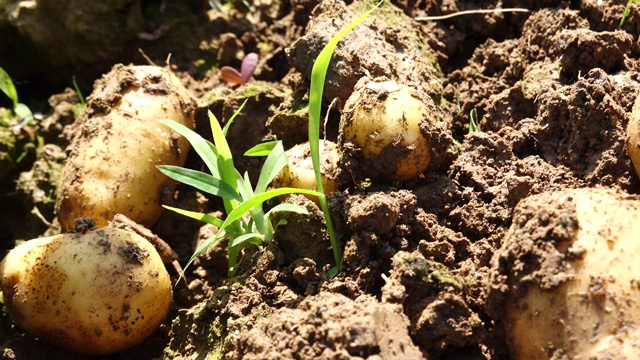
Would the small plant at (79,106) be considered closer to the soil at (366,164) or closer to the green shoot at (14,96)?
the soil at (366,164)

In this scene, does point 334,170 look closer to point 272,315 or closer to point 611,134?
point 272,315

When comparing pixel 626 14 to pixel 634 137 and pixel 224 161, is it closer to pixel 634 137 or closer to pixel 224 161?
pixel 634 137

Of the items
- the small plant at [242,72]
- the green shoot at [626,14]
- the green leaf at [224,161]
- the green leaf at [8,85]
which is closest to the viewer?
the green leaf at [224,161]

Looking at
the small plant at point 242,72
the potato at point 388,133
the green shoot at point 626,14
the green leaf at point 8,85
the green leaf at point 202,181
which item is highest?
the green shoot at point 626,14

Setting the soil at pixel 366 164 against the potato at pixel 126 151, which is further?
the potato at pixel 126 151

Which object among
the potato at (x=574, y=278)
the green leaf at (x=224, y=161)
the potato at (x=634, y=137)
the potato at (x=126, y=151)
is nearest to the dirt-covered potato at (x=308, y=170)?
the green leaf at (x=224, y=161)

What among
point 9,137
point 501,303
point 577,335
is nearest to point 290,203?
point 501,303

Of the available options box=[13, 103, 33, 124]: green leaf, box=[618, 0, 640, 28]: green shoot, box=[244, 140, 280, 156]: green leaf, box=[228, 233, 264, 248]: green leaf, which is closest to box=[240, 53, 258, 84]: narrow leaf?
box=[244, 140, 280, 156]: green leaf

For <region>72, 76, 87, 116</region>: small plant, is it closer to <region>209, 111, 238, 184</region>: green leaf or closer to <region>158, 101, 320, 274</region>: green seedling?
<region>158, 101, 320, 274</region>: green seedling
